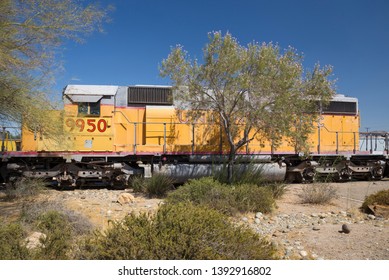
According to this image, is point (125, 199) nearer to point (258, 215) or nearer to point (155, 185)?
point (155, 185)

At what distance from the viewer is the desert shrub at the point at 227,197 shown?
7.44 meters

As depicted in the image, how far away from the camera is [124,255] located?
10.4ft

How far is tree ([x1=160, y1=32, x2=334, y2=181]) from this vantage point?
28.3 ft

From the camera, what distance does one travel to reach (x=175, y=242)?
336 centimetres

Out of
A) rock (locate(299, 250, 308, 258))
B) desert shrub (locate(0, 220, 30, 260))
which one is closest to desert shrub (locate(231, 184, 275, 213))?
rock (locate(299, 250, 308, 258))

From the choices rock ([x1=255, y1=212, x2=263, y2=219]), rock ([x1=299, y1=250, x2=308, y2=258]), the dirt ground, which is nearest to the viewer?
rock ([x1=299, y1=250, x2=308, y2=258])

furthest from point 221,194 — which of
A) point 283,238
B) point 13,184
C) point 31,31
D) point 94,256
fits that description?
point 13,184

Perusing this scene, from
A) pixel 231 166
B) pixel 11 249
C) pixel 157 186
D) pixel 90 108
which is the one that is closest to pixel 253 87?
pixel 231 166

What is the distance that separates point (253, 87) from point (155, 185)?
429 centimetres

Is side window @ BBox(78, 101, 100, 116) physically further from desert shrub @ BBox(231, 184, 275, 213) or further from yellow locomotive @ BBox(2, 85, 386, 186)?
desert shrub @ BBox(231, 184, 275, 213)

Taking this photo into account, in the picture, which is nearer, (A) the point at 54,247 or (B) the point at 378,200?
(A) the point at 54,247

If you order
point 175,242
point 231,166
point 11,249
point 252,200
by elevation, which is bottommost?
point 252,200

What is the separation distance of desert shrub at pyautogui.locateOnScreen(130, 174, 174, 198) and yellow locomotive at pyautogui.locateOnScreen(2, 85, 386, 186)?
0.60 m

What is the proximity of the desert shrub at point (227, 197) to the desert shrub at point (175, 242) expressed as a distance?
343cm
